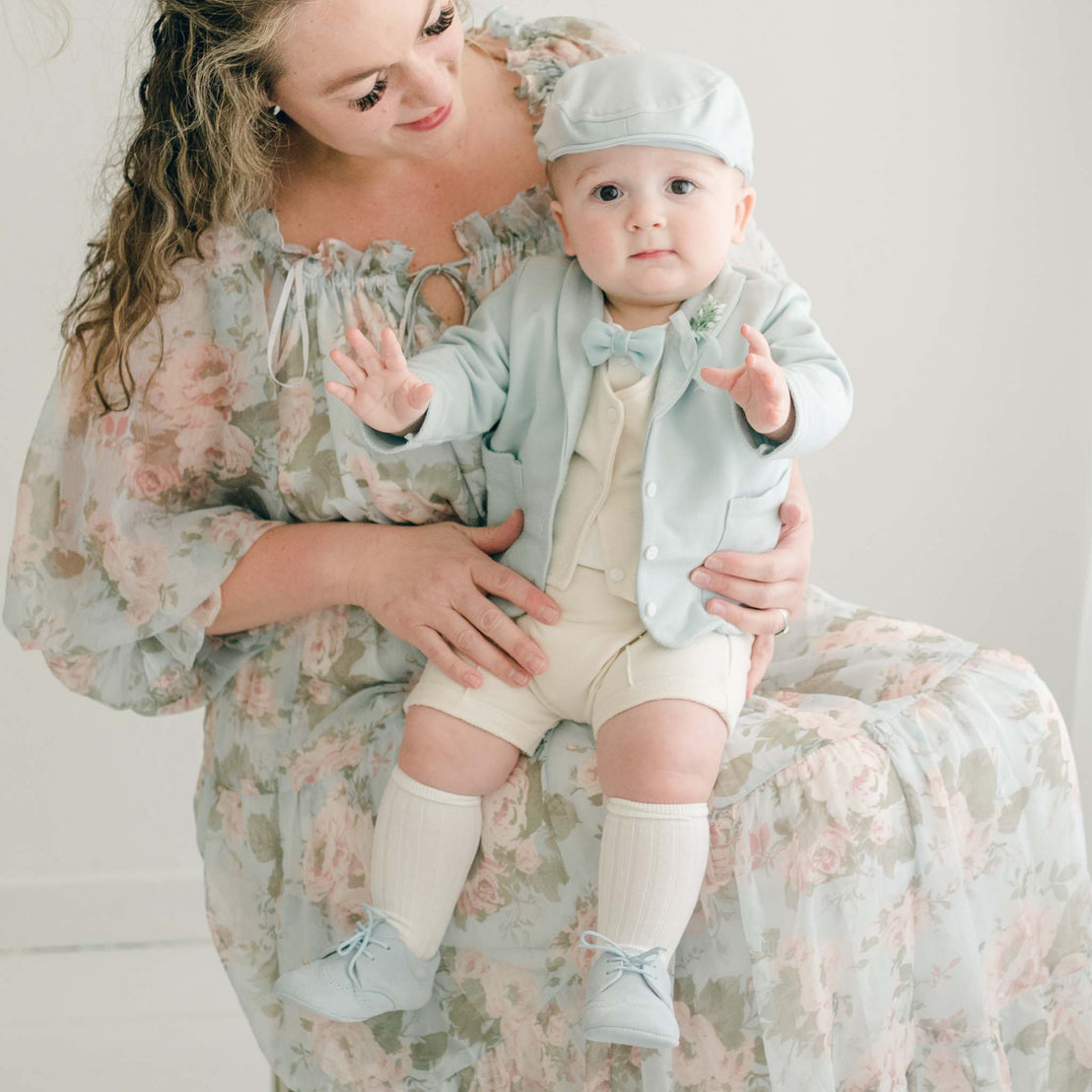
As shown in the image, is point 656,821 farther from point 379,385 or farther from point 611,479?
point 379,385

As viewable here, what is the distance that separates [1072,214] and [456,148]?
113 cm

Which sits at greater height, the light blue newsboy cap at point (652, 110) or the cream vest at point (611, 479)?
the light blue newsboy cap at point (652, 110)

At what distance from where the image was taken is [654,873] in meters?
1.21

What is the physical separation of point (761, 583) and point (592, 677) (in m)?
0.20

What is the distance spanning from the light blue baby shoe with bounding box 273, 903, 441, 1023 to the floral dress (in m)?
0.09

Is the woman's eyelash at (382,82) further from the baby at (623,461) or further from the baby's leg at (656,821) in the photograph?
the baby's leg at (656,821)

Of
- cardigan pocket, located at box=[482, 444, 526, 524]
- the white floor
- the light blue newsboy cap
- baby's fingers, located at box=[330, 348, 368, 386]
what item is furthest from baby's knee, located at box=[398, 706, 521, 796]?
the white floor

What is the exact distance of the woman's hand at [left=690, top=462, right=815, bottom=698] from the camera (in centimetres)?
134

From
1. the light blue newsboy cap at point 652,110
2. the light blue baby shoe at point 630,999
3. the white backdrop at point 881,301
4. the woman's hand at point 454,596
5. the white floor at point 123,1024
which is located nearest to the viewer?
the light blue baby shoe at point 630,999

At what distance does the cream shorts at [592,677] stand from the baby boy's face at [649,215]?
297 mm

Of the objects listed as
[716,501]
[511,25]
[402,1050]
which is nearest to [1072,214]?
[511,25]

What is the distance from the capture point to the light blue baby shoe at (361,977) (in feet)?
4.28

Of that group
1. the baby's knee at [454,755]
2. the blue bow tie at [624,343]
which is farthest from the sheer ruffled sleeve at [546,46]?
the baby's knee at [454,755]

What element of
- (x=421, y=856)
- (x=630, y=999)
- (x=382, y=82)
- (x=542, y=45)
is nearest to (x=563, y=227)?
(x=382, y=82)
